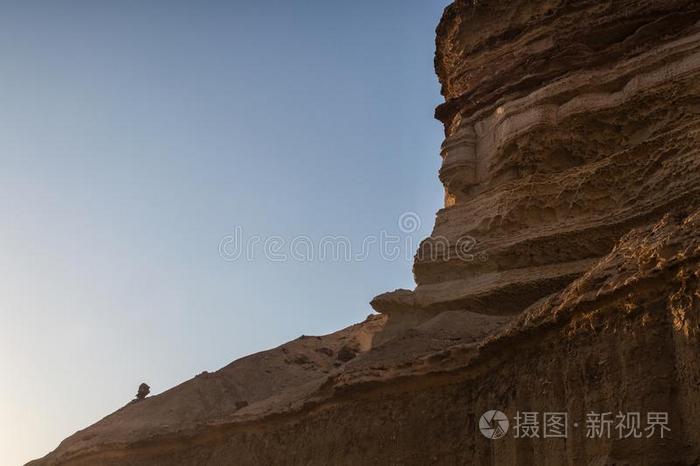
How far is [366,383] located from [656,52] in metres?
9.57

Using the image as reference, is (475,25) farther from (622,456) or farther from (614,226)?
(622,456)

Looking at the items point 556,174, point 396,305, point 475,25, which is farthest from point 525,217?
point 475,25

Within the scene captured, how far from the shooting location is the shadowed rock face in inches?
308
